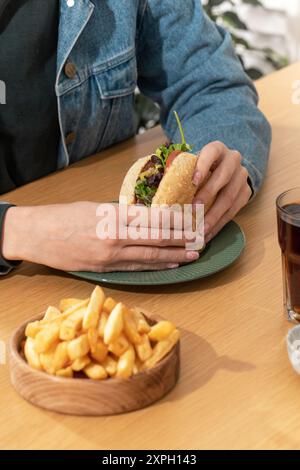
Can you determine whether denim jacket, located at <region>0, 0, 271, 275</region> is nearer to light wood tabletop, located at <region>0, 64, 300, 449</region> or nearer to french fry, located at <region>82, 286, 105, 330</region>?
light wood tabletop, located at <region>0, 64, 300, 449</region>

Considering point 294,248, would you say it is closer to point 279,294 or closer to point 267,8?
point 279,294

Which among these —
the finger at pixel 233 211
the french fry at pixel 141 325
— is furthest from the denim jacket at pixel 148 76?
the french fry at pixel 141 325

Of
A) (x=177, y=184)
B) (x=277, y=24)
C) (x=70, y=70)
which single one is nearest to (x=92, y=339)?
(x=177, y=184)

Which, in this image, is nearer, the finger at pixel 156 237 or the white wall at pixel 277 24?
the finger at pixel 156 237

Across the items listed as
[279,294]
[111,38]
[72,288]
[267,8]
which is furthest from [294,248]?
[267,8]

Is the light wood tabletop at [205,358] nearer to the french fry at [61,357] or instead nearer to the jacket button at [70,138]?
the french fry at [61,357]

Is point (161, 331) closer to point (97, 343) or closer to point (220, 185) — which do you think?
point (97, 343)
